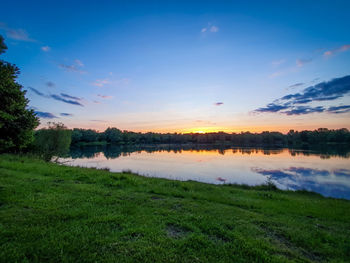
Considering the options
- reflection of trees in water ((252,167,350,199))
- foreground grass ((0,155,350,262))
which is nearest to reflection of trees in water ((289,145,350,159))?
reflection of trees in water ((252,167,350,199))

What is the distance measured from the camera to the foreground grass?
139 inches

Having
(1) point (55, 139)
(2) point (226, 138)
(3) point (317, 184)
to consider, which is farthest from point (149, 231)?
(2) point (226, 138)

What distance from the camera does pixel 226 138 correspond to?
522ft

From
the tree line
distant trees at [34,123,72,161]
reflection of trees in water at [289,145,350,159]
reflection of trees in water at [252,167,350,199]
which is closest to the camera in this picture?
reflection of trees in water at [252,167,350,199]

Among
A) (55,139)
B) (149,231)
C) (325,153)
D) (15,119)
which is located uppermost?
(15,119)

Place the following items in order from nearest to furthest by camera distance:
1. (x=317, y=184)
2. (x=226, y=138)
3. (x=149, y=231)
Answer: (x=149, y=231), (x=317, y=184), (x=226, y=138)

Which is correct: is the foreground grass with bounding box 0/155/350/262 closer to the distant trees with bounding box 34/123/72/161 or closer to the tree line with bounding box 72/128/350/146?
the distant trees with bounding box 34/123/72/161

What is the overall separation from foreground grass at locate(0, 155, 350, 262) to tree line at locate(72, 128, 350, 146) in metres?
115

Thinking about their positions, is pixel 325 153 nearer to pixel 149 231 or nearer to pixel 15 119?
pixel 149 231

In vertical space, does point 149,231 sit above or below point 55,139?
below

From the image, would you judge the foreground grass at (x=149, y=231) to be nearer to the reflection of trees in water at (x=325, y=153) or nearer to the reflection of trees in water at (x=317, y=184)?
the reflection of trees in water at (x=317, y=184)

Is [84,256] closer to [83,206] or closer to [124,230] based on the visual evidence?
[124,230]

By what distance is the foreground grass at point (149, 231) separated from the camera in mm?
3541

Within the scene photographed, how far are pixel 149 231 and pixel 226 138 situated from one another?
163 meters
